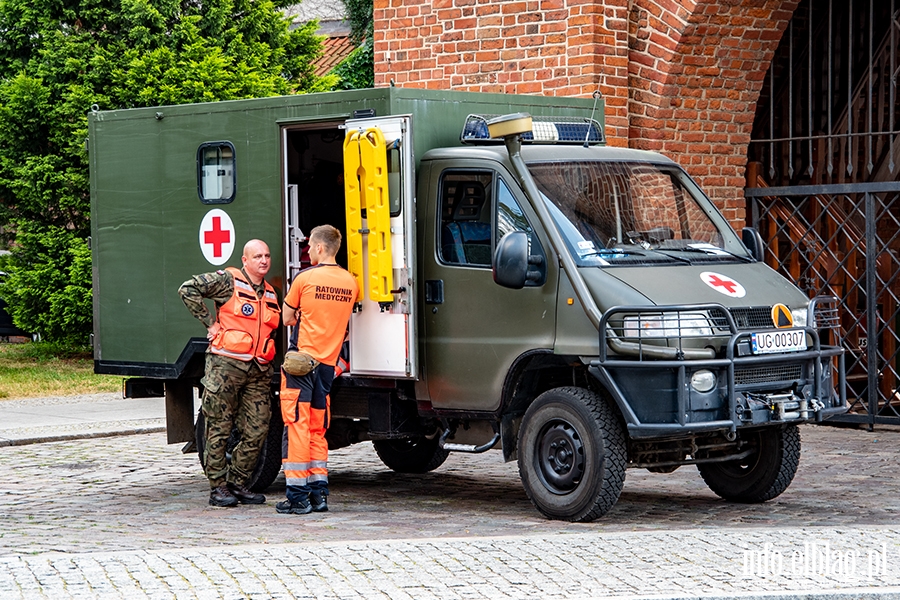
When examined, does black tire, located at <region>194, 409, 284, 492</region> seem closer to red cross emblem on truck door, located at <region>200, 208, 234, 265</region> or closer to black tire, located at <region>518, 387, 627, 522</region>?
red cross emblem on truck door, located at <region>200, 208, 234, 265</region>

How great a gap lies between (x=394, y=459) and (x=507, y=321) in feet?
9.12

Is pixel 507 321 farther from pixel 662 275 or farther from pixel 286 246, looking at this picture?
pixel 286 246

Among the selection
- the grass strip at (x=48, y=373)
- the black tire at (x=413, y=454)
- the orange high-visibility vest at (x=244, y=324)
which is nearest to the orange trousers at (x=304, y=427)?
the orange high-visibility vest at (x=244, y=324)

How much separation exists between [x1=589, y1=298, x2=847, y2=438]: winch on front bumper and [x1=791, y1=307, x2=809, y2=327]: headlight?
377mm

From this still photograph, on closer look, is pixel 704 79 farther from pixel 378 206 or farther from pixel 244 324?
pixel 244 324

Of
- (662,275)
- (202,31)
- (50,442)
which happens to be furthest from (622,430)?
(202,31)

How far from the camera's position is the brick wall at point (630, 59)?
1298 cm

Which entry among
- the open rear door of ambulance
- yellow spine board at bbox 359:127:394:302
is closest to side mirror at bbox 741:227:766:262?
the open rear door of ambulance

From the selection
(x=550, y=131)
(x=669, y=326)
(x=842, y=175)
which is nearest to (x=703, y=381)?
(x=669, y=326)

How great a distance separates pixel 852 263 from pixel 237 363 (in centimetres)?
778

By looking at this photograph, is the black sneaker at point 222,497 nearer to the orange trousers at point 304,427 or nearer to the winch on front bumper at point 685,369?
the orange trousers at point 304,427

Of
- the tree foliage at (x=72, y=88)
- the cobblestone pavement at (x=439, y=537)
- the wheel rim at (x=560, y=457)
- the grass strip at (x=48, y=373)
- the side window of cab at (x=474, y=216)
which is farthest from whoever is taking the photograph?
the tree foliage at (x=72, y=88)

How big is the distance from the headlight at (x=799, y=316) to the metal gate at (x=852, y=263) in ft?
15.2

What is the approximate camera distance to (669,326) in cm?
816
